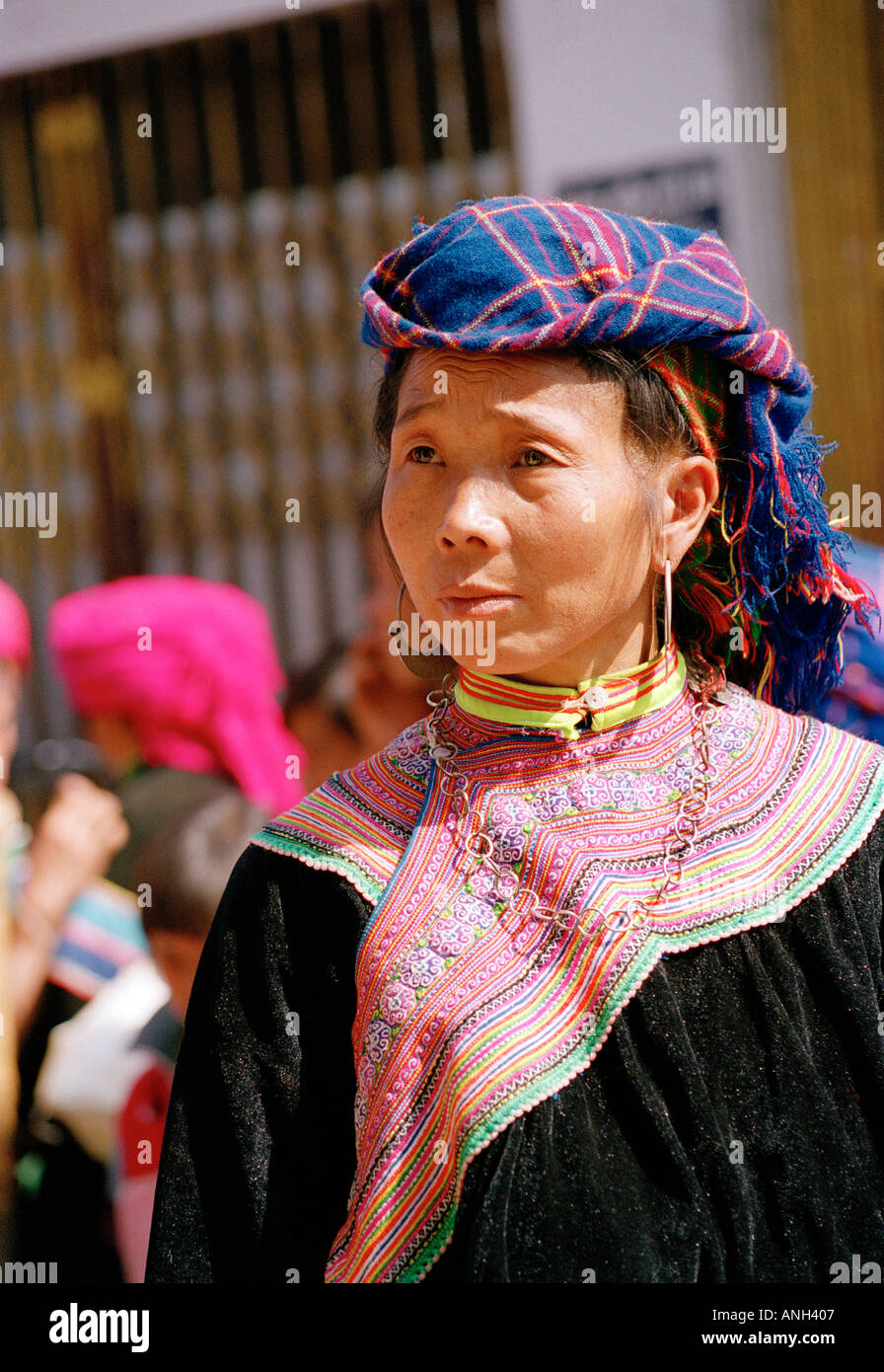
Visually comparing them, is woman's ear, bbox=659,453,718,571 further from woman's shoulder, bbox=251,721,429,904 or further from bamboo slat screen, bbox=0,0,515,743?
bamboo slat screen, bbox=0,0,515,743

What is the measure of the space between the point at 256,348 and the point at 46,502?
3.59ft

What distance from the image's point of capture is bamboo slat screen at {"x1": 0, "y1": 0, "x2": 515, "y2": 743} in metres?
5.82

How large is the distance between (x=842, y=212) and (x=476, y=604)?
432 centimetres

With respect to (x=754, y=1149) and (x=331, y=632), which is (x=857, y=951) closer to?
(x=754, y=1149)

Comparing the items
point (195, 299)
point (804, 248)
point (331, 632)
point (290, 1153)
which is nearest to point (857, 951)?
point (290, 1153)

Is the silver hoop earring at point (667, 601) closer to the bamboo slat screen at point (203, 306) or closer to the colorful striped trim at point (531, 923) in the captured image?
the colorful striped trim at point (531, 923)

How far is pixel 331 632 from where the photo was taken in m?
5.98

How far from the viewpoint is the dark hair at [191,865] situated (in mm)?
3189

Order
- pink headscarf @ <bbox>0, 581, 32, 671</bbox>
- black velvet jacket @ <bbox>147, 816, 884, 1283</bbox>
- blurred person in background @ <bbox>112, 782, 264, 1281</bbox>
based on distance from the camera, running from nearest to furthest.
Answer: black velvet jacket @ <bbox>147, 816, 884, 1283</bbox> → blurred person in background @ <bbox>112, 782, 264, 1281</bbox> → pink headscarf @ <bbox>0, 581, 32, 671</bbox>

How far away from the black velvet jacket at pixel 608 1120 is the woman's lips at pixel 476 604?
0.32 m

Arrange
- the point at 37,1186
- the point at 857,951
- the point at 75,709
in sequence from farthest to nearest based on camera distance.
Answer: the point at 75,709, the point at 37,1186, the point at 857,951

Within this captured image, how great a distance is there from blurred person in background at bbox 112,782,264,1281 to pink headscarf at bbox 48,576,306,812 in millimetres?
644

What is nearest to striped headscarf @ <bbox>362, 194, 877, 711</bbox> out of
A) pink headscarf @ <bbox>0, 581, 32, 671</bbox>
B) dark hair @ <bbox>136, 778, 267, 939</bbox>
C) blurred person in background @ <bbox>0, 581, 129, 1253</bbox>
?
dark hair @ <bbox>136, 778, 267, 939</bbox>

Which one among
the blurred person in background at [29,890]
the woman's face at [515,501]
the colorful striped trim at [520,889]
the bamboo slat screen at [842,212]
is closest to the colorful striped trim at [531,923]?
the colorful striped trim at [520,889]
